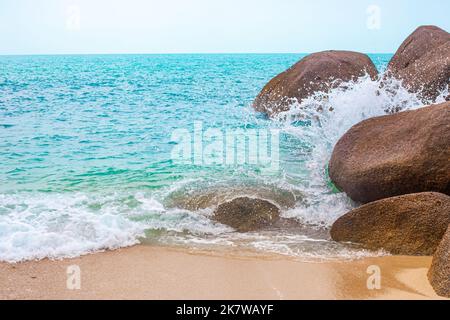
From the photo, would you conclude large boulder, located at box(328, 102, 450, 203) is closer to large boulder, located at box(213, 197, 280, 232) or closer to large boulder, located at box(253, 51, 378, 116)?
large boulder, located at box(213, 197, 280, 232)

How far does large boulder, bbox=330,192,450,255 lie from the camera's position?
16.0 feet

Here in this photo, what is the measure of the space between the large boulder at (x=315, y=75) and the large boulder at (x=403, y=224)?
7706mm

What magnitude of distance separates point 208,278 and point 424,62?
7.31m

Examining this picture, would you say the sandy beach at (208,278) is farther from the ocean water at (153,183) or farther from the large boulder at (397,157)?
the large boulder at (397,157)

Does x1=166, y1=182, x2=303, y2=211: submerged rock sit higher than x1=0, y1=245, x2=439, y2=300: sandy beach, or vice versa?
x1=0, y1=245, x2=439, y2=300: sandy beach

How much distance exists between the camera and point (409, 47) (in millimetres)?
11680

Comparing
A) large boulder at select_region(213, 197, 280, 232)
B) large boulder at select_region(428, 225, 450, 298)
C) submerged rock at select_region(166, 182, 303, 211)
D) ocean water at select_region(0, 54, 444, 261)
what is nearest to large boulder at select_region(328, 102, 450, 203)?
ocean water at select_region(0, 54, 444, 261)

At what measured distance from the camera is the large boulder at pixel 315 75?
510 inches

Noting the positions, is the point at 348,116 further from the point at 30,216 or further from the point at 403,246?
the point at 30,216

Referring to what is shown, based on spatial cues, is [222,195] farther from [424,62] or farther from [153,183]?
[424,62]

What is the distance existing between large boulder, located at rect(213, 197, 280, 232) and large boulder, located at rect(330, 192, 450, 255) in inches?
41.1

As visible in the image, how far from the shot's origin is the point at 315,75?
13.1 meters

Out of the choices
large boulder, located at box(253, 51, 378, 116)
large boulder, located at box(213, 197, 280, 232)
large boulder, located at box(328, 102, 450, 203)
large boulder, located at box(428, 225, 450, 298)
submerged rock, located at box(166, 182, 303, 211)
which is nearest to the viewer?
large boulder, located at box(428, 225, 450, 298)
